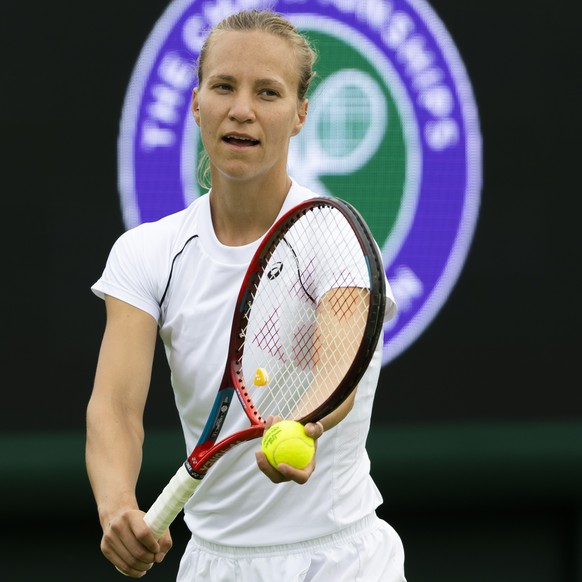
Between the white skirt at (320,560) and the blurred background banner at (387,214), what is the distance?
108 cm

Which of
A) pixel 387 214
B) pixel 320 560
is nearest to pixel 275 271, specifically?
pixel 320 560

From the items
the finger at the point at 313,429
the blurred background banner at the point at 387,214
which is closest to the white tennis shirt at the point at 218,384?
the finger at the point at 313,429

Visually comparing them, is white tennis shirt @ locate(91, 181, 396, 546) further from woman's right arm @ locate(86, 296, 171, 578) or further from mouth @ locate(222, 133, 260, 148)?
mouth @ locate(222, 133, 260, 148)

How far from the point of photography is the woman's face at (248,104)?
110 inches

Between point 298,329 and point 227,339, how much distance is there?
16 cm

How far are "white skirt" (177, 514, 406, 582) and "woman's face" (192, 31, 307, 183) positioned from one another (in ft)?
2.49

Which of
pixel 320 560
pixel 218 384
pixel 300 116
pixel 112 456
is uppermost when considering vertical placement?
A: pixel 300 116

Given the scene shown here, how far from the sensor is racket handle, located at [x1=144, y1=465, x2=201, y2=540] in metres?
2.53

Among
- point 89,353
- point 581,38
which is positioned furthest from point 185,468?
point 581,38

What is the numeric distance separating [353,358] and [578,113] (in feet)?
6.25

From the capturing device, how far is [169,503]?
254 centimetres

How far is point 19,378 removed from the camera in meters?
4.05

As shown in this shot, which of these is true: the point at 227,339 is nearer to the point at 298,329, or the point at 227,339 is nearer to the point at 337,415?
the point at 298,329

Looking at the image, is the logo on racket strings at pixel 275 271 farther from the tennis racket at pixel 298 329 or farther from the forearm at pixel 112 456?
the forearm at pixel 112 456
